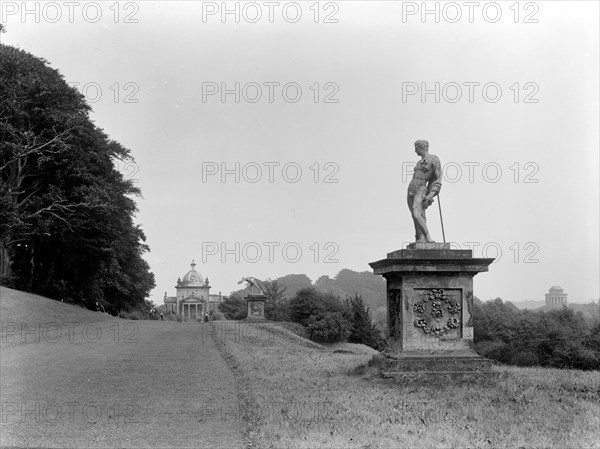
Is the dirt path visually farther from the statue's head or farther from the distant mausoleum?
the distant mausoleum

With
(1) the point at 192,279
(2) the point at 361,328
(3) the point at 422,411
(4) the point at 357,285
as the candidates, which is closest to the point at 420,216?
(3) the point at 422,411

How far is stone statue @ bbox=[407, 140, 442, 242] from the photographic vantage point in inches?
439

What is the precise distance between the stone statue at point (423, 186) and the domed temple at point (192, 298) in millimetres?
118275

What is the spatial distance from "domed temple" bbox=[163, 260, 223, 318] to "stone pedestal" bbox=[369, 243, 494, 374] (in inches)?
4671

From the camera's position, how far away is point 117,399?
30.0 ft

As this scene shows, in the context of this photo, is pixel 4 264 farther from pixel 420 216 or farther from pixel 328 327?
pixel 420 216

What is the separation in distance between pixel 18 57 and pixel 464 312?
3150cm

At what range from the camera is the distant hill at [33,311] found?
1082 inches

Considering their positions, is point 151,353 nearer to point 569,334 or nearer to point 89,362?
point 89,362

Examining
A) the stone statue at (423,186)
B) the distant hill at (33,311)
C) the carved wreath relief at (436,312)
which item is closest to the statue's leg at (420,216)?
the stone statue at (423,186)

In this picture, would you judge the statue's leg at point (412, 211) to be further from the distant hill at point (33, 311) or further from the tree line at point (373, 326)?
the tree line at point (373, 326)

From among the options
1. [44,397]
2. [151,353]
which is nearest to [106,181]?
[151,353]

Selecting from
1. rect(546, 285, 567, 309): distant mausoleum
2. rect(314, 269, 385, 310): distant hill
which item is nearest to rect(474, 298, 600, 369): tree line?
rect(546, 285, 567, 309): distant mausoleum

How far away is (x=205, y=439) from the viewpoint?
6.67 m
